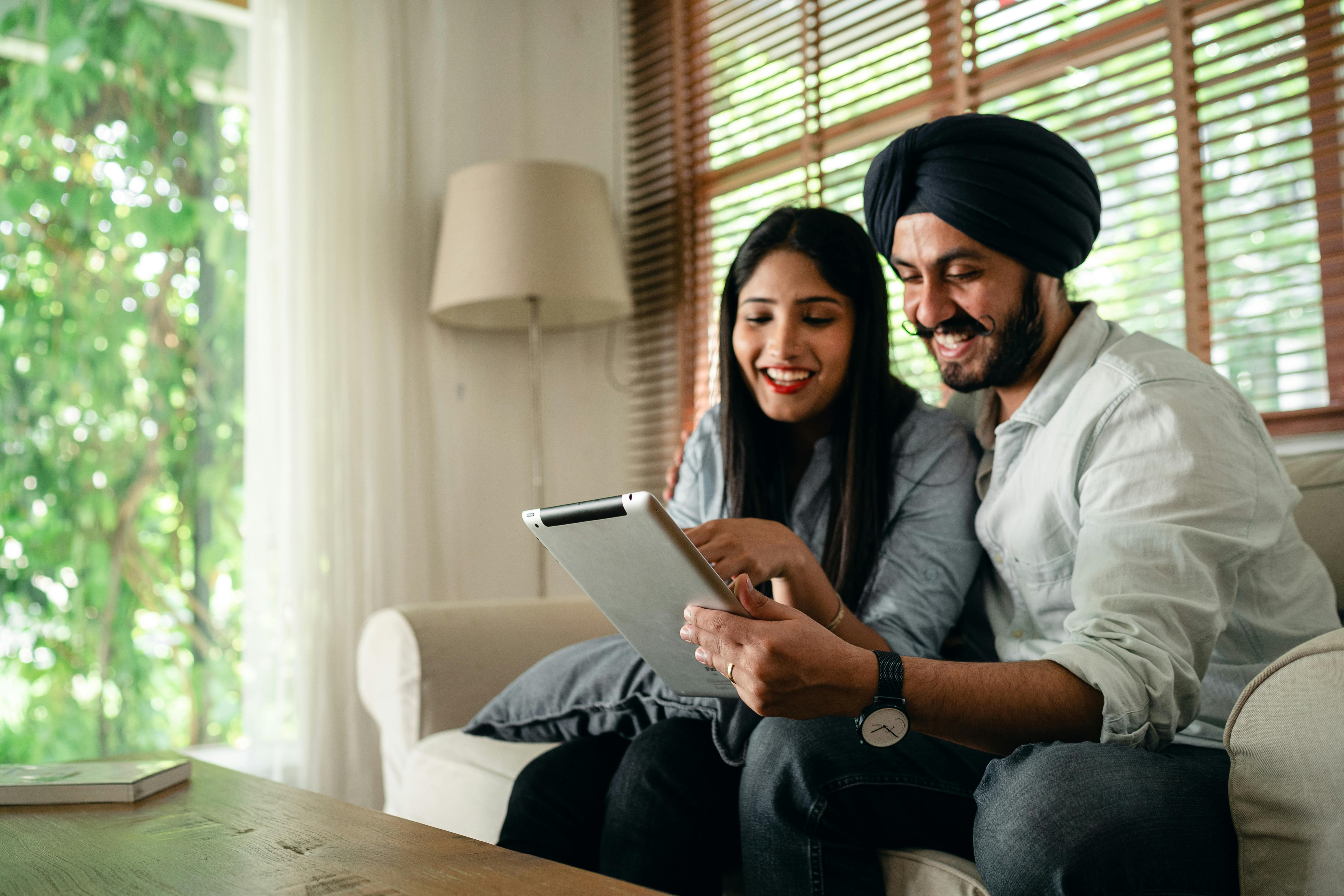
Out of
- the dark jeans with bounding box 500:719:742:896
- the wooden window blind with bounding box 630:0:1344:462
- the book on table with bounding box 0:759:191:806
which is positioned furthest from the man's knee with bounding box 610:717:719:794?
the wooden window blind with bounding box 630:0:1344:462

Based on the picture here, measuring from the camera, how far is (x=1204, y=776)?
2.65 ft

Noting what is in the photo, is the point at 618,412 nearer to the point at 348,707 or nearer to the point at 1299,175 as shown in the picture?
the point at 348,707

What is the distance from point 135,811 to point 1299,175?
185 cm

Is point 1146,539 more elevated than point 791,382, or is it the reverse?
point 791,382

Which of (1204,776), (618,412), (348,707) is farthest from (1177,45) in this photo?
(348,707)

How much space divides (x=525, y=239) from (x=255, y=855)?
5.75 ft

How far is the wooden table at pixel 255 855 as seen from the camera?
689 millimetres

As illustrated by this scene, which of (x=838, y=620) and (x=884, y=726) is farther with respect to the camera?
(x=838, y=620)

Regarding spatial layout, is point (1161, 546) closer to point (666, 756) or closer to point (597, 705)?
point (666, 756)

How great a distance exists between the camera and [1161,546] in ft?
2.98

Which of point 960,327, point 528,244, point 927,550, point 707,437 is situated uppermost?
point 528,244

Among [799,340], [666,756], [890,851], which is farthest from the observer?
[799,340]

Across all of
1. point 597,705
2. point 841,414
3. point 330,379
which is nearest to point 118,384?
point 330,379

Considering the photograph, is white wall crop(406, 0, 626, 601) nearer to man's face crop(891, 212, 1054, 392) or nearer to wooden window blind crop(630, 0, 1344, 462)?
wooden window blind crop(630, 0, 1344, 462)
